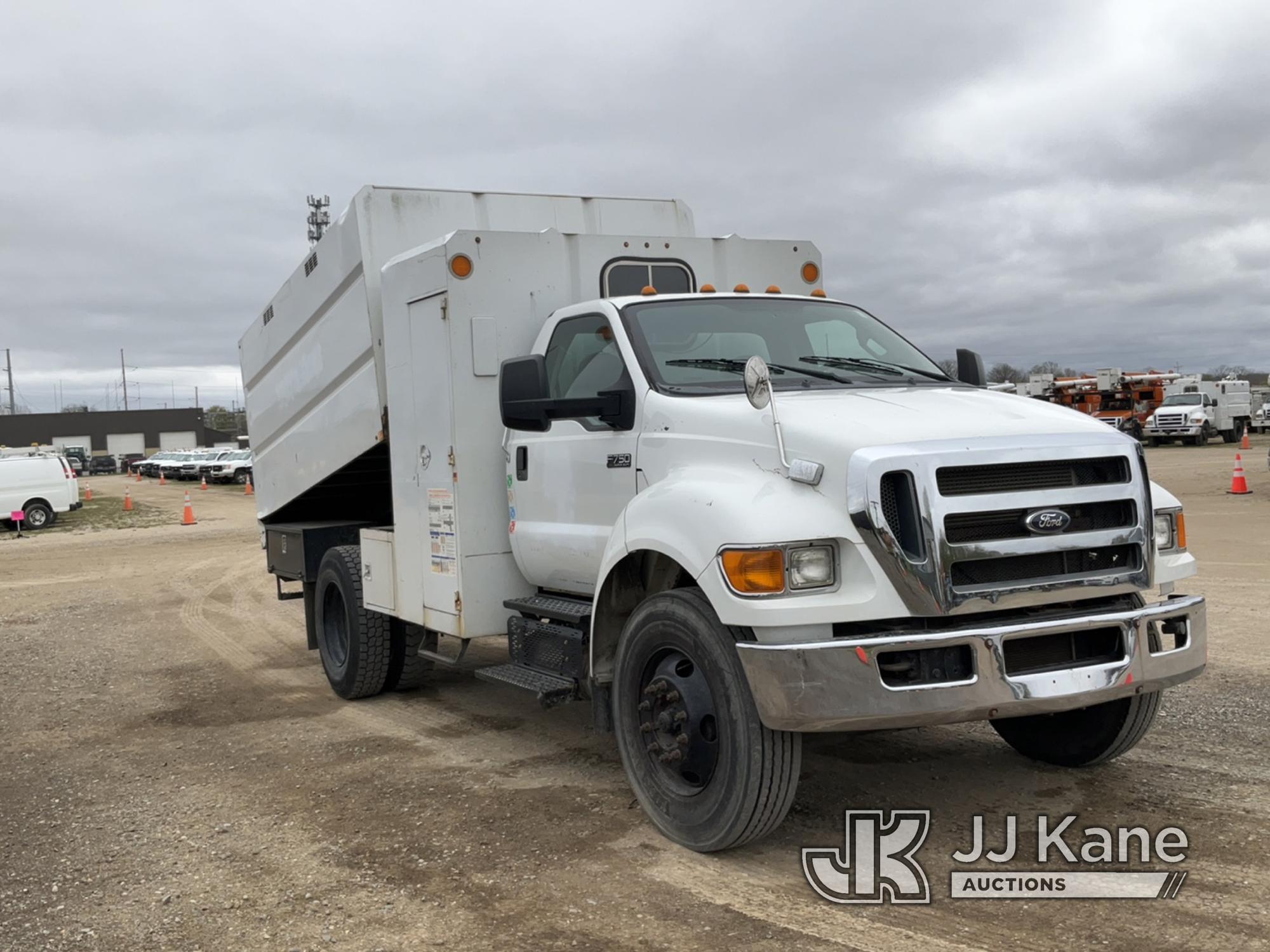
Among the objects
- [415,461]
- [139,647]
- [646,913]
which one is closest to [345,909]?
[646,913]

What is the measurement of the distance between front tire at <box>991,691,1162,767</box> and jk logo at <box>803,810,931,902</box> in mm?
671

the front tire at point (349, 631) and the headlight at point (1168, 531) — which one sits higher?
the headlight at point (1168, 531)

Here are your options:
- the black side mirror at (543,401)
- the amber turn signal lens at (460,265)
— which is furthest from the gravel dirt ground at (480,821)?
the amber turn signal lens at (460,265)

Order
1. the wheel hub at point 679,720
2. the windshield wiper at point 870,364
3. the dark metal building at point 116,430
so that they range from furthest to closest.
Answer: the dark metal building at point 116,430 → the windshield wiper at point 870,364 → the wheel hub at point 679,720

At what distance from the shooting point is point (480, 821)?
5.29 metres

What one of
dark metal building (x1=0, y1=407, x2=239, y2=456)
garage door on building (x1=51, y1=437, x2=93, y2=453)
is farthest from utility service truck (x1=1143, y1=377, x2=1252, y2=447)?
garage door on building (x1=51, y1=437, x2=93, y2=453)

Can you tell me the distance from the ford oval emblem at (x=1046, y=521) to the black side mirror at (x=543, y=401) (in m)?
1.83

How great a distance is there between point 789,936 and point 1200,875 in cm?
156

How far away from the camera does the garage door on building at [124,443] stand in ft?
A: 324

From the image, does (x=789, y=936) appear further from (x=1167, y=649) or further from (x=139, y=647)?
(x=139, y=647)

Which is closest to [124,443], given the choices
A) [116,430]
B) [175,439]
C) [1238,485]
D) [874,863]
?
[116,430]

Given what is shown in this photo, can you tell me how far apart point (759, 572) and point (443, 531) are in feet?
8.85

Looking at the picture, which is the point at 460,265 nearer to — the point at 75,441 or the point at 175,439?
the point at 75,441

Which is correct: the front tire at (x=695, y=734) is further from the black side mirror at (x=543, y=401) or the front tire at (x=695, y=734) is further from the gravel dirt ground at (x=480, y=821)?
the black side mirror at (x=543, y=401)
